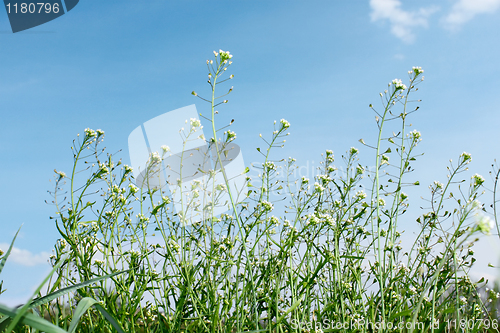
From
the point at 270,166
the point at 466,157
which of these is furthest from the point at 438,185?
the point at 270,166

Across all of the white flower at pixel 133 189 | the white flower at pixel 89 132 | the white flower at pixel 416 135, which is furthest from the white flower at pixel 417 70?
the white flower at pixel 89 132

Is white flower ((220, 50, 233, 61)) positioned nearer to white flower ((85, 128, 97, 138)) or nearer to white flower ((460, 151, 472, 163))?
white flower ((85, 128, 97, 138))

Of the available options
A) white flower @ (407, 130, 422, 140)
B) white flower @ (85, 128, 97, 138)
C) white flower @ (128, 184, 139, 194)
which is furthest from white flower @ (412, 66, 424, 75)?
white flower @ (85, 128, 97, 138)

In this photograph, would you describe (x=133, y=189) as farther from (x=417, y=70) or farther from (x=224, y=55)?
(x=417, y=70)

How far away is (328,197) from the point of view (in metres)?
3.22

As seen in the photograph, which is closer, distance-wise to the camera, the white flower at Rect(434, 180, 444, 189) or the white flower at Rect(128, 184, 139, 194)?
the white flower at Rect(128, 184, 139, 194)

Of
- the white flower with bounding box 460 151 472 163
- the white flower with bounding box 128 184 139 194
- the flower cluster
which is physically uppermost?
the flower cluster

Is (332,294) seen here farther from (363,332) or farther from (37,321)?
(37,321)

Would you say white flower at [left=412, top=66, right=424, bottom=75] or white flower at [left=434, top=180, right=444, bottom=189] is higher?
white flower at [left=412, top=66, right=424, bottom=75]

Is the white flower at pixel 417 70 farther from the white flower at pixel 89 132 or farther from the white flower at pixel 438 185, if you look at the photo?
the white flower at pixel 89 132

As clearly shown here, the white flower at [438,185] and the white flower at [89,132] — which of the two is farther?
the white flower at [438,185]

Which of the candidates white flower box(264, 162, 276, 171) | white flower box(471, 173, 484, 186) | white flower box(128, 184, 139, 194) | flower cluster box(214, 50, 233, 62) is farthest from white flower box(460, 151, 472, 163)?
white flower box(128, 184, 139, 194)

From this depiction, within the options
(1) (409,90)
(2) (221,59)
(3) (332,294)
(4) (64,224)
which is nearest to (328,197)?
(3) (332,294)

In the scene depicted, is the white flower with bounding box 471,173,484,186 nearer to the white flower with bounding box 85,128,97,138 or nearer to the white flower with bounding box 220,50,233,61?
the white flower with bounding box 220,50,233,61
